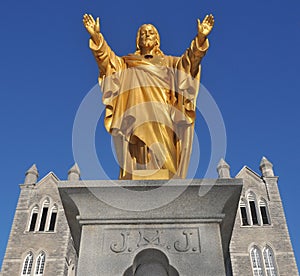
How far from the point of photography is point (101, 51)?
5.73 meters

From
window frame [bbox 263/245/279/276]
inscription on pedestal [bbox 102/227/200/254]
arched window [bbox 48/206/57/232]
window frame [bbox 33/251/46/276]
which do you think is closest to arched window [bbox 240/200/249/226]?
window frame [bbox 263/245/279/276]

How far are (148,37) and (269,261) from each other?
87.4 ft

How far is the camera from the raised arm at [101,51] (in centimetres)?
560

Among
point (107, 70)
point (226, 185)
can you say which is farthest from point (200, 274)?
point (107, 70)

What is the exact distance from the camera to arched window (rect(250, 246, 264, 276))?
29.2 m

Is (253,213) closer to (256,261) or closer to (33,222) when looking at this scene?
(256,261)

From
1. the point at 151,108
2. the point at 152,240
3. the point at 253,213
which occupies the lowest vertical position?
the point at 152,240

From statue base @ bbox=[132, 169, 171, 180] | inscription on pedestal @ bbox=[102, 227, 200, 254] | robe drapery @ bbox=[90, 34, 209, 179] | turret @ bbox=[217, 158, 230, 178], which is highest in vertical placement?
turret @ bbox=[217, 158, 230, 178]

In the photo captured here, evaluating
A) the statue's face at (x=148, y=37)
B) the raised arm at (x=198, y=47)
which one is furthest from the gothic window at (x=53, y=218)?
the raised arm at (x=198, y=47)

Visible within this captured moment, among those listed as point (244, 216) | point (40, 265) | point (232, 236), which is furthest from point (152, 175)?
point (244, 216)

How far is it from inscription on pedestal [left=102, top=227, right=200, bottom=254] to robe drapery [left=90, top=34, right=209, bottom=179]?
0.89m

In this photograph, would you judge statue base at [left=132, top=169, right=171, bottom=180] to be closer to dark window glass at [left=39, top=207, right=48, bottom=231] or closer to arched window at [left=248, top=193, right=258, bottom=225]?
arched window at [left=248, top=193, right=258, bottom=225]

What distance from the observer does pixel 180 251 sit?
434cm

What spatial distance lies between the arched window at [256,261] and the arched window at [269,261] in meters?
0.42
